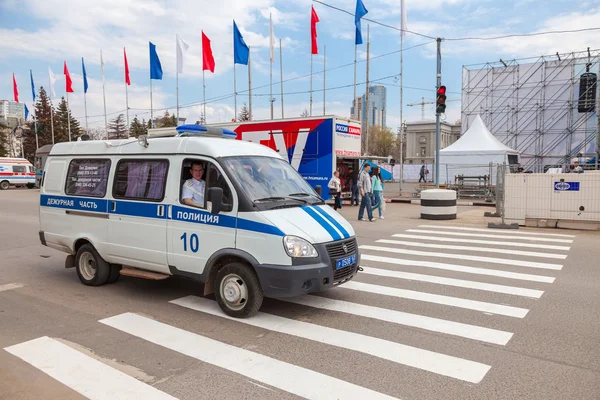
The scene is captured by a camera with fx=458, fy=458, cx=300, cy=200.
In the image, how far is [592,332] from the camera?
16.6ft

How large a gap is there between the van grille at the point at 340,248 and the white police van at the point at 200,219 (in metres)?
0.01

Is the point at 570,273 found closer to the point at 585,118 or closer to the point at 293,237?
the point at 293,237

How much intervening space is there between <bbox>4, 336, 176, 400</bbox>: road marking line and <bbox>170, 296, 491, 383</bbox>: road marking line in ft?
5.42

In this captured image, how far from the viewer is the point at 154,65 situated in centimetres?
3481

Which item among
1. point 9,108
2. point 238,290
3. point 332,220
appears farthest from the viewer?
point 9,108

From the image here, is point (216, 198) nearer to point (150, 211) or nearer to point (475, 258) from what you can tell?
point (150, 211)

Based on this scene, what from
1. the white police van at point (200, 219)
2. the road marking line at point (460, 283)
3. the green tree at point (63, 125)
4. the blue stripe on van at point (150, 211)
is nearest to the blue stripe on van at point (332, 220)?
the white police van at point (200, 219)

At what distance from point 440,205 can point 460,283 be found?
345 inches

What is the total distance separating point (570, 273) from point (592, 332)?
317 cm

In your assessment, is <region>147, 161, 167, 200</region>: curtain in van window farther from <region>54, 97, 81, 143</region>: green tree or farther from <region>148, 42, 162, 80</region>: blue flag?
<region>54, 97, 81, 143</region>: green tree

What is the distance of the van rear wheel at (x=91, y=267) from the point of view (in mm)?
7039

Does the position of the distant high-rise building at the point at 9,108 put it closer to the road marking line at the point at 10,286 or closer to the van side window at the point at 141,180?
the road marking line at the point at 10,286

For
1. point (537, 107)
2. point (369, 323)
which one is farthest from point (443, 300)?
point (537, 107)

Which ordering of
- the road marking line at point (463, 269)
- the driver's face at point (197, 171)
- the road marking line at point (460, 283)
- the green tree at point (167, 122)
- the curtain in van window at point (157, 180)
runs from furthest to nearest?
the green tree at point (167, 122) → the road marking line at point (463, 269) → the road marking line at point (460, 283) → the curtain in van window at point (157, 180) → the driver's face at point (197, 171)
